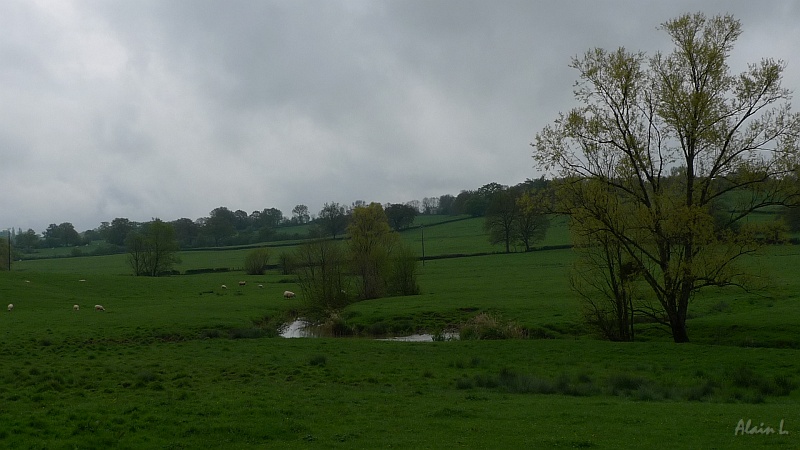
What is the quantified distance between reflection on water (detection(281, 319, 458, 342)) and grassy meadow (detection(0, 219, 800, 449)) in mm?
1578

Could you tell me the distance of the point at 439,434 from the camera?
1279 centimetres

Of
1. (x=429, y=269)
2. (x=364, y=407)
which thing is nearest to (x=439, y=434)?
(x=364, y=407)

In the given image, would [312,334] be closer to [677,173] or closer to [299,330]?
[299,330]

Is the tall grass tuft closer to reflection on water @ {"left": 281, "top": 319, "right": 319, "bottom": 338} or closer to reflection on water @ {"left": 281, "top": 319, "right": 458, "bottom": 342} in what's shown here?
reflection on water @ {"left": 281, "top": 319, "right": 458, "bottom": 342}

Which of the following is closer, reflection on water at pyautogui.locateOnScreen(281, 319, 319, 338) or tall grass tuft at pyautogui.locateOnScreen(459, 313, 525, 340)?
tall grass tuft at pyautogui.locateOnScreen(459, 313, 525, 340)

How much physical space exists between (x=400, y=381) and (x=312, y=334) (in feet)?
68.9

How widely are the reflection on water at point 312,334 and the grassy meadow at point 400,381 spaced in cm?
158

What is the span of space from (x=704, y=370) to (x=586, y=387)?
5.66 m

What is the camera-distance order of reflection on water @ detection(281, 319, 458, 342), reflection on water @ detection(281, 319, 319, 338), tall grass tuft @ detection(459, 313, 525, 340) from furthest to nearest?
reflection on water @ detection(281, 319, 319, 338), reflection on water @ detection(281, 319, 458, 342), tall grass tuft @ detection(459, 313, 525, 340)

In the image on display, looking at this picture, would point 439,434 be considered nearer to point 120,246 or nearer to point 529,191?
point 529,191

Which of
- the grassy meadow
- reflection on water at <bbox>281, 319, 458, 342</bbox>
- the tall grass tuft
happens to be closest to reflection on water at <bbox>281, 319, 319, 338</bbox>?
reflection on water at <bbox>281, 319, 458, 342</bbox>

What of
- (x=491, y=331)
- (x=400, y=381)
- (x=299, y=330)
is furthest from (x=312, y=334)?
(x=400, y=381)

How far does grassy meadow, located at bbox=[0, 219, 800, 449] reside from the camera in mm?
12617

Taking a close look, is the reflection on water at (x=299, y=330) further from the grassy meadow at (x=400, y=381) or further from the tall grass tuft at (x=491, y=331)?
the tall grass tuft at (x=491, y=331)
